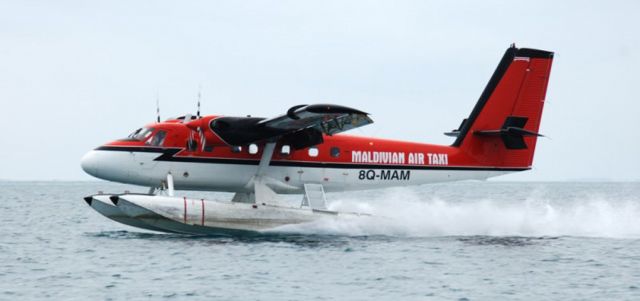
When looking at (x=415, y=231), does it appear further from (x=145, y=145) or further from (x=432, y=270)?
(x=145, y=145)

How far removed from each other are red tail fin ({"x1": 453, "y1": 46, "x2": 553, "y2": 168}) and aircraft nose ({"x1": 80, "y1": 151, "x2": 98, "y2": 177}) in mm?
9706

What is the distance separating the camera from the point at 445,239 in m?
23.1

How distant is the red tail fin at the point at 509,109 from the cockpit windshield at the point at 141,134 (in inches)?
330

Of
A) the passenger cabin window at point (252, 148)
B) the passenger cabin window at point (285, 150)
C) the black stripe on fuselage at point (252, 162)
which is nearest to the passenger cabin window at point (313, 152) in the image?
the black stripe on fuselage at point (252, 162)

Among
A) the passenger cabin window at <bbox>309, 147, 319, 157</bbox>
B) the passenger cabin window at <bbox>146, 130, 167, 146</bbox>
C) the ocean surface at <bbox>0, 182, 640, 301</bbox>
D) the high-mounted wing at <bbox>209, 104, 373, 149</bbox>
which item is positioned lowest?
the ocean surface at <bbox>0, 182, 640, 301</bbox>

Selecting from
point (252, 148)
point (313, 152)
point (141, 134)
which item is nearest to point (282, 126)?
point (252, 148)

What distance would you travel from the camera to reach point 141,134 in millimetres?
22125

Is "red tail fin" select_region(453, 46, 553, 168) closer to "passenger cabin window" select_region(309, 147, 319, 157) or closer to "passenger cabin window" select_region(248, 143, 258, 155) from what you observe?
"passenger cabin window" select_region(309, 147, 319, 157)

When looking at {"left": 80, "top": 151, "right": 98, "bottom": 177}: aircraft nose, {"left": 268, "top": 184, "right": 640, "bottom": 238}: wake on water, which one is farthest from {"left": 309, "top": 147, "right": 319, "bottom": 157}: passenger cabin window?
{"left": 80, "top": 151, "right": 98, "bottom": 177}: aircraft nose

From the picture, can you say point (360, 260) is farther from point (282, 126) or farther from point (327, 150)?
point (327, 150)

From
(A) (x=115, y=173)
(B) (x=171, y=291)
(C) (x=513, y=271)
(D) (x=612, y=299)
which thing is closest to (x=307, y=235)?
(A) (x=115, y=173)

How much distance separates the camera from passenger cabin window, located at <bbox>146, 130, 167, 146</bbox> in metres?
21.9

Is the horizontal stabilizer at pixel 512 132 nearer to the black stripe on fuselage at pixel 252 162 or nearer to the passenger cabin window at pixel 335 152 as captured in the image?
the black stripe on fuselage at pixel 252 162

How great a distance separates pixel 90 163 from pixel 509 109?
37.2 feet
